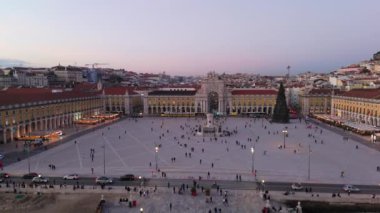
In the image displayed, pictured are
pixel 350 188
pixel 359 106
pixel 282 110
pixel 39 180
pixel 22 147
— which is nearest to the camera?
pixel 350 188

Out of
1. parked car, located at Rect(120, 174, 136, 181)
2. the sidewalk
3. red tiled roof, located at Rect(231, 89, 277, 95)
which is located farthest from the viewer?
red tiled roof, located at Rect(231, 89, 277, 95)

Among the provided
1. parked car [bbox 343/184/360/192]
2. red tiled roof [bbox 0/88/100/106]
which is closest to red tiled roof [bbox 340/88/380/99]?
parked car [bbox 343/184/360/192]

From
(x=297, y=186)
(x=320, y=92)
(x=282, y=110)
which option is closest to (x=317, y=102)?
(x=320, y=92)

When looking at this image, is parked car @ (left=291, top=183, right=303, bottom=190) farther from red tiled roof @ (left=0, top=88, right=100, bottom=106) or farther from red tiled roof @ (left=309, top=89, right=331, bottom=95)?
red tiled roof @ (left=309, top=89, right=331, bottom=95)

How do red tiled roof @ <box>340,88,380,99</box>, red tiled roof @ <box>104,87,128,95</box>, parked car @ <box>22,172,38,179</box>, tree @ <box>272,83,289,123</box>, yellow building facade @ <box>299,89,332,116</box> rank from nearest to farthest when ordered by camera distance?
parked car @ <box>22,172,38,179</box>
red tiled roof @ <box>340,88,380,99</box>
tree @ <box>272,83,289,123</box>
yellow building facade @ <box>299,89,332,116</box>
red tiled roof @ <box>104,87,128,95</box>

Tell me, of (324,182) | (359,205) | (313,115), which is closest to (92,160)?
(324,182)

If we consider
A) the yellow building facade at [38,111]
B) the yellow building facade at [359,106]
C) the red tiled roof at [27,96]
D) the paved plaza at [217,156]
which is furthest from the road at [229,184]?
the yellow building facade at [359,106]

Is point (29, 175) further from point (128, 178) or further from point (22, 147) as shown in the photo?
point (22, 147)

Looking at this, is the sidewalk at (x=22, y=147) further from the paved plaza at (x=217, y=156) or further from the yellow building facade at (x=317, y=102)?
the yellow building facade at (x=317, y=102)

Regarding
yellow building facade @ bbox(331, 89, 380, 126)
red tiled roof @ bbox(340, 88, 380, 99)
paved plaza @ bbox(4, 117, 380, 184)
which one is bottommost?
paved plaza @ bbox(4, 117, 380, 184)
